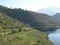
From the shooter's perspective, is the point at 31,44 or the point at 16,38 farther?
the point at 16,38

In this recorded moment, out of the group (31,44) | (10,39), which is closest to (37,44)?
(31,44)

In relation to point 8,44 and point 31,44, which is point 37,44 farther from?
point 8,44

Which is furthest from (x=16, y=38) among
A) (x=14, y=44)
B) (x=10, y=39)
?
(x=14, y=44)

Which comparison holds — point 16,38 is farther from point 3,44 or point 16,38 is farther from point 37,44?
point 3,44

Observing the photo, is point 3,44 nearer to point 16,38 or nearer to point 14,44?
point 14,44

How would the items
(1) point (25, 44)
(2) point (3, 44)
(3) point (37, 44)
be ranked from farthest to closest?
(3) point (37, 44), (1) point (25, 44), (2) point (3, 44)

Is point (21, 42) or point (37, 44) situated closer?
point (21, 42)

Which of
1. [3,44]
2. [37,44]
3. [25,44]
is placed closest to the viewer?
[3,44]
